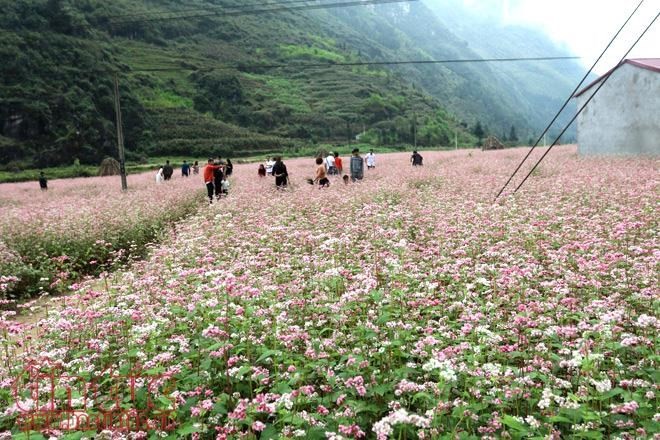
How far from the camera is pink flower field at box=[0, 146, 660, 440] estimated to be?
126 inches

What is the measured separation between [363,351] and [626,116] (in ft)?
91.5

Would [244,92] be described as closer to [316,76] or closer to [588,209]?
[316,76]

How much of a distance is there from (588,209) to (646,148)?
18942 millimetres

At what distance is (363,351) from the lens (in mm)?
3828

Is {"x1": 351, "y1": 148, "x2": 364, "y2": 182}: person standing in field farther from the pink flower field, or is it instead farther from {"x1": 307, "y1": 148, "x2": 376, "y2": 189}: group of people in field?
the pink flower field

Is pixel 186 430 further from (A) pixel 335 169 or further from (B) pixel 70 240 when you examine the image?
(A) pixel 335 169

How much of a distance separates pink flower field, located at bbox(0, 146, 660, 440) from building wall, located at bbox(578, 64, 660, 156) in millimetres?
20309

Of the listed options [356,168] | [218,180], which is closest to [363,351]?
[218,180]

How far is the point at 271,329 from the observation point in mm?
4434

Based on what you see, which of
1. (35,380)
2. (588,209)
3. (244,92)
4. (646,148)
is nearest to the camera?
(35,380)

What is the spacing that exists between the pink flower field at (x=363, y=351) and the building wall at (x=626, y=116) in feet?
66.6

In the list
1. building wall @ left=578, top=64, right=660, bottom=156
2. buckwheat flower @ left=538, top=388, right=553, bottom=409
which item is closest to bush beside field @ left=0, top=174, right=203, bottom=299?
buckwheat flower @ left=538, top=388, right=553, bottom=409

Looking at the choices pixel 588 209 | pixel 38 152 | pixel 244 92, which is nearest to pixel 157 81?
pixel 244 92

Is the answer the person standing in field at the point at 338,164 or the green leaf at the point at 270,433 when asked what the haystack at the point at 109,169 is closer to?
the person standing in field at the point at 338,164
